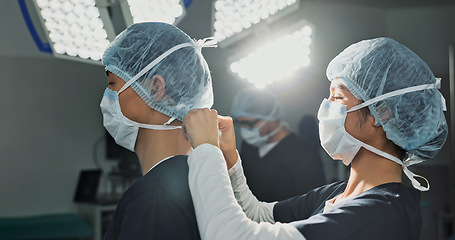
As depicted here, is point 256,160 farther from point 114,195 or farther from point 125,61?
point 114,195

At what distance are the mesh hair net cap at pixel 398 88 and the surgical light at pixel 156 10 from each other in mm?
635

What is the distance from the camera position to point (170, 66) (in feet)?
4.19

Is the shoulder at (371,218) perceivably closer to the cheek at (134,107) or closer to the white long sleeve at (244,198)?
the white long sleeve at (244,198)

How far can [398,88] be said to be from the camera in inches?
50.9

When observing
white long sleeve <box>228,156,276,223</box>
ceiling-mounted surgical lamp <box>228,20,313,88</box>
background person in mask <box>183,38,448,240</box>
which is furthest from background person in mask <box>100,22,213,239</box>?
ceiling-mounted surgical lamp <box>228,20,313,88</box>

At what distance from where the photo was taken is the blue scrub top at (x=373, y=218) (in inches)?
44.4

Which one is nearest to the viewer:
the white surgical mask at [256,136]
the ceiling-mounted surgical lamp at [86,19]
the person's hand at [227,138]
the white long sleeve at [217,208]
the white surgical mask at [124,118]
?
the white long sleeve at [217,208]

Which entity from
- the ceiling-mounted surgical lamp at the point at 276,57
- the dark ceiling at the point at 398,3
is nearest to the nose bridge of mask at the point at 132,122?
the ceiling-mounted surgical lamp at the point at 276,57

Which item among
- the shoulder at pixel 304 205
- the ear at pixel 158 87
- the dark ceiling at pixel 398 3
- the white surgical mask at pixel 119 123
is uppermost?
the ear at pixel 158 87

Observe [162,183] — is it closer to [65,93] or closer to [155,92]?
[155,92]

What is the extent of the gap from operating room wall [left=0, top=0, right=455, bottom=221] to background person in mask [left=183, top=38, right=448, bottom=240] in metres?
3.44

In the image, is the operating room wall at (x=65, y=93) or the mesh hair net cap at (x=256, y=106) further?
the operating room wall at (x=65, y=93)

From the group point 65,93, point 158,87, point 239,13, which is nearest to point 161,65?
point 158,87

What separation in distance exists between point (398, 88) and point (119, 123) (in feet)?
2.45
